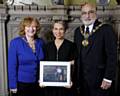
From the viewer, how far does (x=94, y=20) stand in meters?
1.98

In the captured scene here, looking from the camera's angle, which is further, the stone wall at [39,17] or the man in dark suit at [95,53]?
the stone wall at [39,17]

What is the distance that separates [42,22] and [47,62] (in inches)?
37.0

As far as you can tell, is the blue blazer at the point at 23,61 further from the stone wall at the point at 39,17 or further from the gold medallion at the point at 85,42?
the stone wall at the point at 39,17

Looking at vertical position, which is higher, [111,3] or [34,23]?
[111,3]

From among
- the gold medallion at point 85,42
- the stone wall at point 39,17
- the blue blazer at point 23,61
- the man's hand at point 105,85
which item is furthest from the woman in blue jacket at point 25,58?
the stone wall at point 39,17

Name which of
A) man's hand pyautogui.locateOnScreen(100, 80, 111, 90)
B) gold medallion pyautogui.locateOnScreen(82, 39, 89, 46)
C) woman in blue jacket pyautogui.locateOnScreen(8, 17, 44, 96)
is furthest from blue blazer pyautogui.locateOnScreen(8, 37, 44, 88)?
man's hand pyautogui.locateOnScreen(100, 80, 111, 90)

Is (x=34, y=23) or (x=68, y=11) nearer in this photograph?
(x=34, y=23)

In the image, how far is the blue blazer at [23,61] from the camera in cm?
196

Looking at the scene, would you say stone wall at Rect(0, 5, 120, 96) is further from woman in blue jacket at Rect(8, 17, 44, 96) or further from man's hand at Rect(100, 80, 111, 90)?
man's hand at Rect(100, 80, 111, 90)

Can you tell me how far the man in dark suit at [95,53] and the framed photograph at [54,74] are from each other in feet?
0.52

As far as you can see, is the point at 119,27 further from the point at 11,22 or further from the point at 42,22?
the point at 11,22

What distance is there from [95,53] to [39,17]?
1.03 metres

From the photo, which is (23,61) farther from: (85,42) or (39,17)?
(39,17)

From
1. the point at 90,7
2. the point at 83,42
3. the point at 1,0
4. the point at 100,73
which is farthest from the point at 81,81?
the point at 1,0
